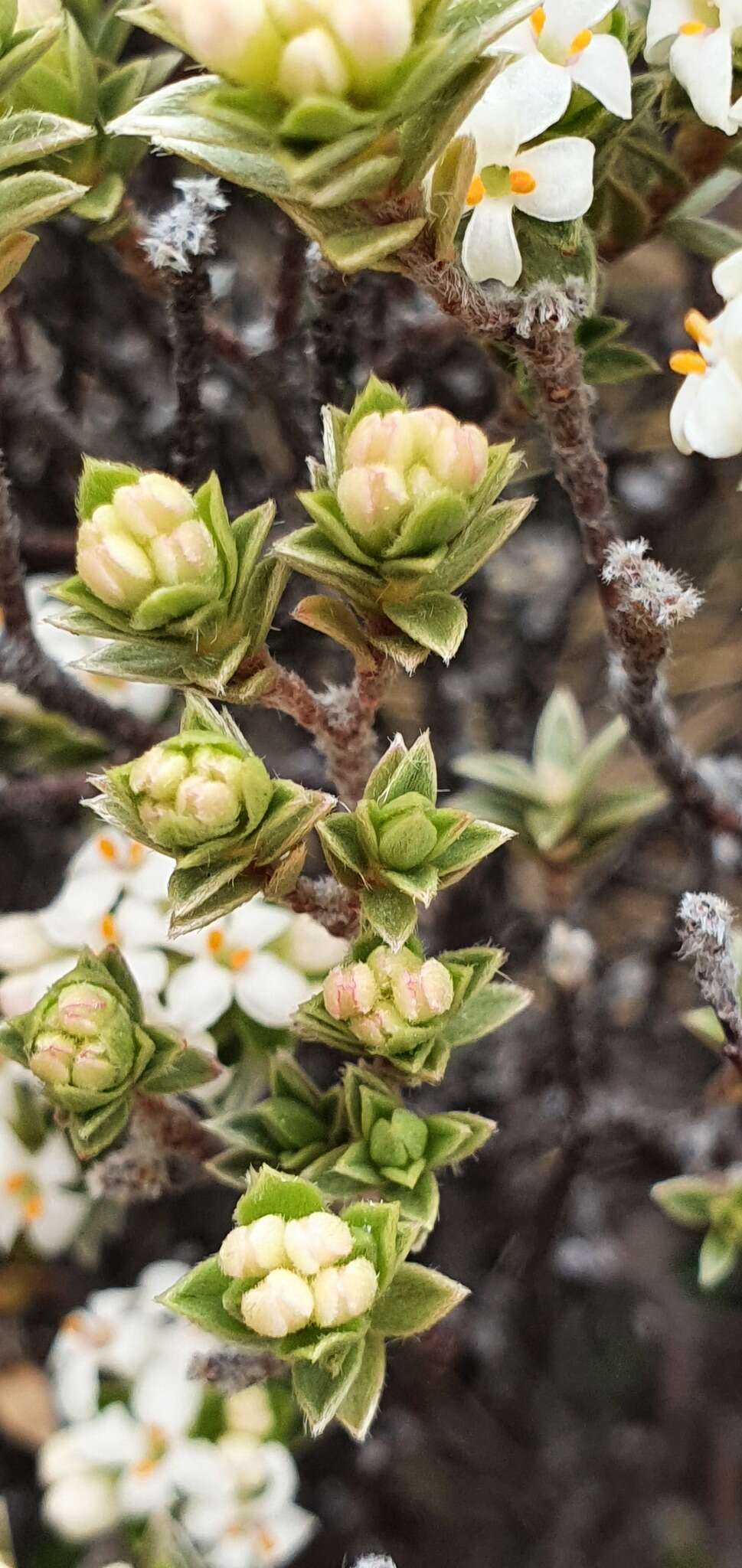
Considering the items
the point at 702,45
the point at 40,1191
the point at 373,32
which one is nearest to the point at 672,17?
the point at 702,45

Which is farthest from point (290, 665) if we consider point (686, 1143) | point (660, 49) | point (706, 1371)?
point (706, 1371)

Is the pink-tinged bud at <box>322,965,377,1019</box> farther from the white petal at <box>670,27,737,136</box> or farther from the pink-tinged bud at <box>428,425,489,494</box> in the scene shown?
the white petal at <box>670,27,737,136</box>

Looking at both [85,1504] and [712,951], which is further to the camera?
[85,1504]

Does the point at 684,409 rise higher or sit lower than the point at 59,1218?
higher

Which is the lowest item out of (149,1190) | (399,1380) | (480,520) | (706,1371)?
(706,1371)

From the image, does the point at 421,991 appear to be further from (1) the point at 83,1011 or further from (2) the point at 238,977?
(2) the point at 238,977

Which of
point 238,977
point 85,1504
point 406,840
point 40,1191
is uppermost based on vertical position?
point 406,840

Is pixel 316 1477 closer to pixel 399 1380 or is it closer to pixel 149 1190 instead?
pixel 399 1380
